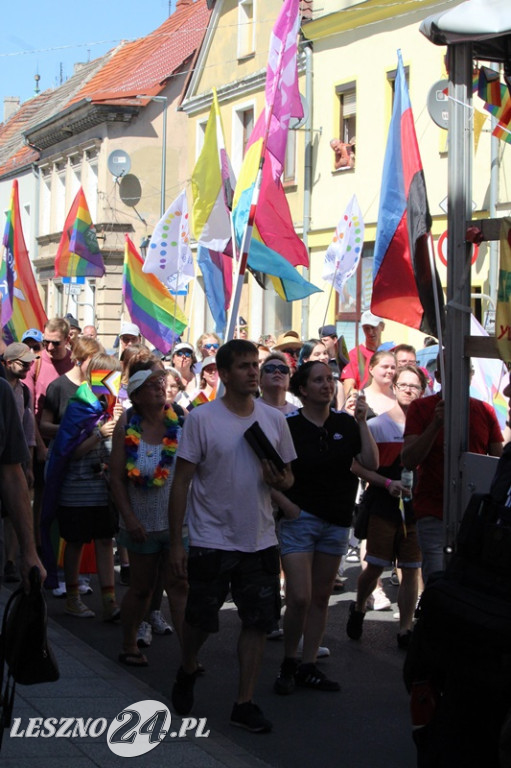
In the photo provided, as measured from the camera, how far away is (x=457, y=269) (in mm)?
4863

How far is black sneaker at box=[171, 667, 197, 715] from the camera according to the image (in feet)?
20.7

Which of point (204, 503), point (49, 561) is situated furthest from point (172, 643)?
point (204, 503)

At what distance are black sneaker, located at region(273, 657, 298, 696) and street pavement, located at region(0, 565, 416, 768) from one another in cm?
5

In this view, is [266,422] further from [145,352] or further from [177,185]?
[177,185]

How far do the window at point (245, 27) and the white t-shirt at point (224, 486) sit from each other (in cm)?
2317

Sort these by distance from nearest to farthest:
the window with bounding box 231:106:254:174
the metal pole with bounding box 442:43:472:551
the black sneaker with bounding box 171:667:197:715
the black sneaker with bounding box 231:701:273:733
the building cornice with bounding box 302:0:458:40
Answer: the metal pole with bounding box 442:43:472:551 < the black sneaker with bounding box 231:701:273:733 < the black sneaker with bounding box 171:667:197:715 < the building cornice with bounding box 302:0:458:40 < the window with bounding box 231:106:254:174

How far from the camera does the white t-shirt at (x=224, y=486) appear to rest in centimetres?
620

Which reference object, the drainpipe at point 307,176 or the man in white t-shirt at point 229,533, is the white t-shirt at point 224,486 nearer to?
the man in white t-shirt at point 229,533

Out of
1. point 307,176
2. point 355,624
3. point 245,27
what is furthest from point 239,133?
point 355,624

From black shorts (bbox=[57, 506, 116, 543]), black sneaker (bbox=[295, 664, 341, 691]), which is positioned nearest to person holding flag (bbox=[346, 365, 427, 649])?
black sneaker (bbox=[295, 664, 341, 691])

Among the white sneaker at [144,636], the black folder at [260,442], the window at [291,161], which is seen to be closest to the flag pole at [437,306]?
the black folder at [260,442]

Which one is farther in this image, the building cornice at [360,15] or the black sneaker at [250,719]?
the building cornice at [360,15]

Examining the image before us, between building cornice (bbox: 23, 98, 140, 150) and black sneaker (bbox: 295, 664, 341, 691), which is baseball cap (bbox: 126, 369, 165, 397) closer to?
black sneaker (bbox: 295, 664, 341, 691)

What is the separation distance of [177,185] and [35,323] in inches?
880
